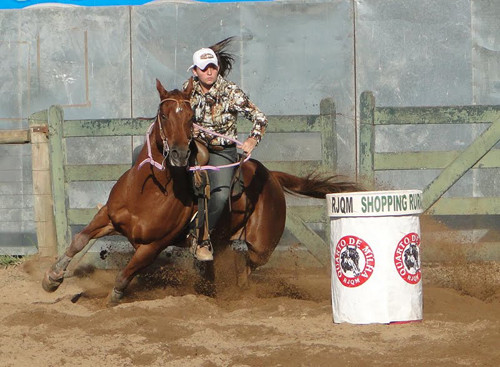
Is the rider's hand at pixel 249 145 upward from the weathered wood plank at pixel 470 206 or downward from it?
upward

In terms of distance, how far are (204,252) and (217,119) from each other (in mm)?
1118

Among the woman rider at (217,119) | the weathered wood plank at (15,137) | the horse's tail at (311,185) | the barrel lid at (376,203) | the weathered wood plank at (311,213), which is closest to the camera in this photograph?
the barrel lid at (376,203)

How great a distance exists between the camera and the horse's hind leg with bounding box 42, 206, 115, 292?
7875mm

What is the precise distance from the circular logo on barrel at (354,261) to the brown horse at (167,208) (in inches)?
54.0

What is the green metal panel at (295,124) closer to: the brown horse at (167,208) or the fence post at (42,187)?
the brown horse at (167,208)

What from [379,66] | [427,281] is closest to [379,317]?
[427,281]

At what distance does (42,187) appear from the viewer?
33.3 ft

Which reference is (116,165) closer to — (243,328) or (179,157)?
(179,157)

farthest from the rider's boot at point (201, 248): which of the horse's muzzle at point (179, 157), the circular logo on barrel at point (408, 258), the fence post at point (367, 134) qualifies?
the fence post at point (367, 134)

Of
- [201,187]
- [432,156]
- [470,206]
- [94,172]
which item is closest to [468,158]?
[432,156]

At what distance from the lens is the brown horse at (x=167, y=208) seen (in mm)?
7262

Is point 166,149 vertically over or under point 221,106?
under

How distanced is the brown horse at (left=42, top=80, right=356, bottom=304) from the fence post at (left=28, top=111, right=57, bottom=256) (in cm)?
222

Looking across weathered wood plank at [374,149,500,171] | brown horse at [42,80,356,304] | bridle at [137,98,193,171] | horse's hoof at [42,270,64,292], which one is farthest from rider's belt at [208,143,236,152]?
weathered wood plank at [374,149,500,171]
